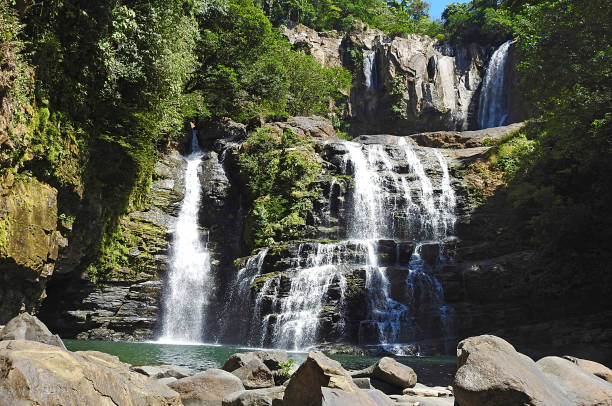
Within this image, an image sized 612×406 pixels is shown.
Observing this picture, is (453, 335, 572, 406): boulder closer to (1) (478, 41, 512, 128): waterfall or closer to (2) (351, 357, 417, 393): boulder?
(2) (351, 357, 417, 393): boulder

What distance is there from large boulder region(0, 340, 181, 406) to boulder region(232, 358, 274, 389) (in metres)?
2.99

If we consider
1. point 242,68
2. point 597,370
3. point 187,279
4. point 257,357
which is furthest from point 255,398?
point 242,68

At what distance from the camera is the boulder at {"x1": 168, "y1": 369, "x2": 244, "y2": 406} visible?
18.4 feet

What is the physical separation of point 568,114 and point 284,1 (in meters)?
36.1

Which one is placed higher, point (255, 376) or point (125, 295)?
point (125, 295)

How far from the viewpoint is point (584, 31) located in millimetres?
13156

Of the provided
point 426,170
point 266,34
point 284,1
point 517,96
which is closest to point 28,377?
point 426,170

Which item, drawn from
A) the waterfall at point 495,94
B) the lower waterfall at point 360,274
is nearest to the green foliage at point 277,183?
the lower waterfall at point 360,274

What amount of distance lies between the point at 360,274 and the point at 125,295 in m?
9.12

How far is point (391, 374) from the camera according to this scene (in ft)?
22.6

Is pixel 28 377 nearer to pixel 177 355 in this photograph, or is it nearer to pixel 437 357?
pixel 177 355

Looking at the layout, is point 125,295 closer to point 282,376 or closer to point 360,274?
point 360,274

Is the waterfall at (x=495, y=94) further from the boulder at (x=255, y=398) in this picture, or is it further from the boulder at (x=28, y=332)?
the boulder at (x=28, y=332)

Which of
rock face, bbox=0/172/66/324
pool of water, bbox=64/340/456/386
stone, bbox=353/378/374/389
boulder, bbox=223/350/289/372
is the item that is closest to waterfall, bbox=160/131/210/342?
pool of water, bbox=64/340/456/386
